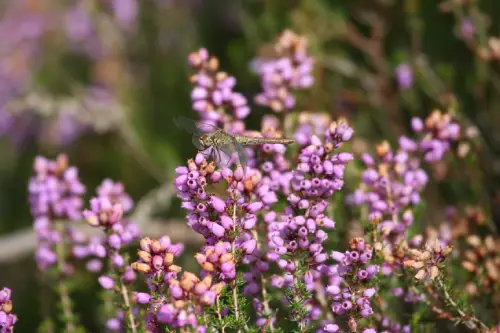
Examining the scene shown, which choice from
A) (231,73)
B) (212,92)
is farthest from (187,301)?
(231,73)

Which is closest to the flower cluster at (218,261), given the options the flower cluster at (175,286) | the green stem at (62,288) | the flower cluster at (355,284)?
the flower cluster at (175,286)

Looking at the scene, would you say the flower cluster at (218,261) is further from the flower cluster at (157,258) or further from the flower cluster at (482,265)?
the flower cluster at (482,265)

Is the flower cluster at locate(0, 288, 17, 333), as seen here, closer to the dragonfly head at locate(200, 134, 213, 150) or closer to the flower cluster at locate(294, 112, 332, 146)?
the dragonfly head at locate(200, 134, 213, 150)

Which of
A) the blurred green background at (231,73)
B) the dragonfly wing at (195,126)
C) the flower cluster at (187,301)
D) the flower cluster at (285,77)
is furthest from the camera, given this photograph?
the blurred green background at (231,73)

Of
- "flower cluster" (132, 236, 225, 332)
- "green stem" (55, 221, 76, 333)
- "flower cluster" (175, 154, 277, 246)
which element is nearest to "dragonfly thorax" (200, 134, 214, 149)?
"flower cluster" (175, 154, 277, 246)

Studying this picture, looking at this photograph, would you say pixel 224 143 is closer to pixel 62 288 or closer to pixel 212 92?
pixel 212 92

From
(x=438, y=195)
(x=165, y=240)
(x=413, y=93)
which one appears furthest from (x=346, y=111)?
(x=165, y=240)
